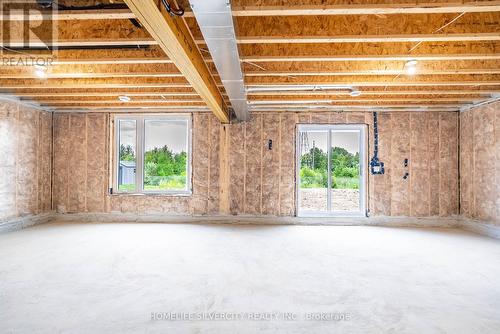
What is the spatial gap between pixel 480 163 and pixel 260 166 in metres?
4.41

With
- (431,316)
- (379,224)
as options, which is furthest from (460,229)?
(431,316)

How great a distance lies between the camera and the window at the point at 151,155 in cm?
638

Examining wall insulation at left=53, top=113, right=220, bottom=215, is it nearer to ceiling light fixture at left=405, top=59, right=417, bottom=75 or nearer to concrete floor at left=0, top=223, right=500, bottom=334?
concrete floor at left=0, top=223, right=500, bottom=334

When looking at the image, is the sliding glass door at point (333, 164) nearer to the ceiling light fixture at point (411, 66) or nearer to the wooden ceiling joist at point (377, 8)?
the ceiling light fixture at point (411, 66)

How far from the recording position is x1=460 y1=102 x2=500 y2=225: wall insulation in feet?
16.4

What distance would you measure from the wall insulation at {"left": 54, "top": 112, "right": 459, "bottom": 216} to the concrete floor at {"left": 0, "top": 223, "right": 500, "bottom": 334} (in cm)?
137

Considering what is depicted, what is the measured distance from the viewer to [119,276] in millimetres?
2998

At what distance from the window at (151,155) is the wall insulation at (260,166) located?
11.2 inches

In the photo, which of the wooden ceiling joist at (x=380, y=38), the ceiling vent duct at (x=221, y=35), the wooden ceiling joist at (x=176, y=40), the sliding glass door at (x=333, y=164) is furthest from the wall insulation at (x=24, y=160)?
the sliding glass door at (x=333, y=164)

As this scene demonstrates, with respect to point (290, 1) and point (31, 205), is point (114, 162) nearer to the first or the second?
point (31, 205)

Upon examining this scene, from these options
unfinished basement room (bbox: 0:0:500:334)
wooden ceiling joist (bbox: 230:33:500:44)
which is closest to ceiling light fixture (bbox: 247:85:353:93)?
unfinished basement room (bbox: 0:0:500:334)

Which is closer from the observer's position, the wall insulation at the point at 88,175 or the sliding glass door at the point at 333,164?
the sliding glass door at the point at 333,164

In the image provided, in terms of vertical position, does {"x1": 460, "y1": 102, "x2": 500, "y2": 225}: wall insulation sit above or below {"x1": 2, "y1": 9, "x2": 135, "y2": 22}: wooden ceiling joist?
below

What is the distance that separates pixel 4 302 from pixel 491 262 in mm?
5511
